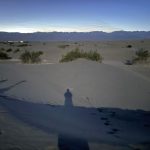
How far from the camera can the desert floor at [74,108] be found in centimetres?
924

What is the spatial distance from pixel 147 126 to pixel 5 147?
661cm

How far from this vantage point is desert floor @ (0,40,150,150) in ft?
30.3

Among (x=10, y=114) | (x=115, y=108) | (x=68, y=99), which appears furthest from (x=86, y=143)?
(x=68, y=99)

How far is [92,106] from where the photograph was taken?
16.8m

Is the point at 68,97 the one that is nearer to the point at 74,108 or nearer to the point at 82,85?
the point at 82,85

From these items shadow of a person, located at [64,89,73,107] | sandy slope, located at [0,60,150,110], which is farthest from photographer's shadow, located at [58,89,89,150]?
shadow of a person, located at [64,89,73,107]

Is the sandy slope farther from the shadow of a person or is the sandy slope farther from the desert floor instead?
the shadow of a person

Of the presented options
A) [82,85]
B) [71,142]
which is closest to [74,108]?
[82,85]

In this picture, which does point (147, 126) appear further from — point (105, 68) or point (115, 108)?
point (105, 68)

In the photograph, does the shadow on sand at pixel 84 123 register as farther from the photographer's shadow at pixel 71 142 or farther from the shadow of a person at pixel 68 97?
the shadow of a person at pixel 68 97

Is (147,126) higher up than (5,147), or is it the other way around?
(5,147)

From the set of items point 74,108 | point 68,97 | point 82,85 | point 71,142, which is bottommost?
point 68,97

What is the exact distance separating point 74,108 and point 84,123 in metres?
3.03

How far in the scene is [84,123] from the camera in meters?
12.4
